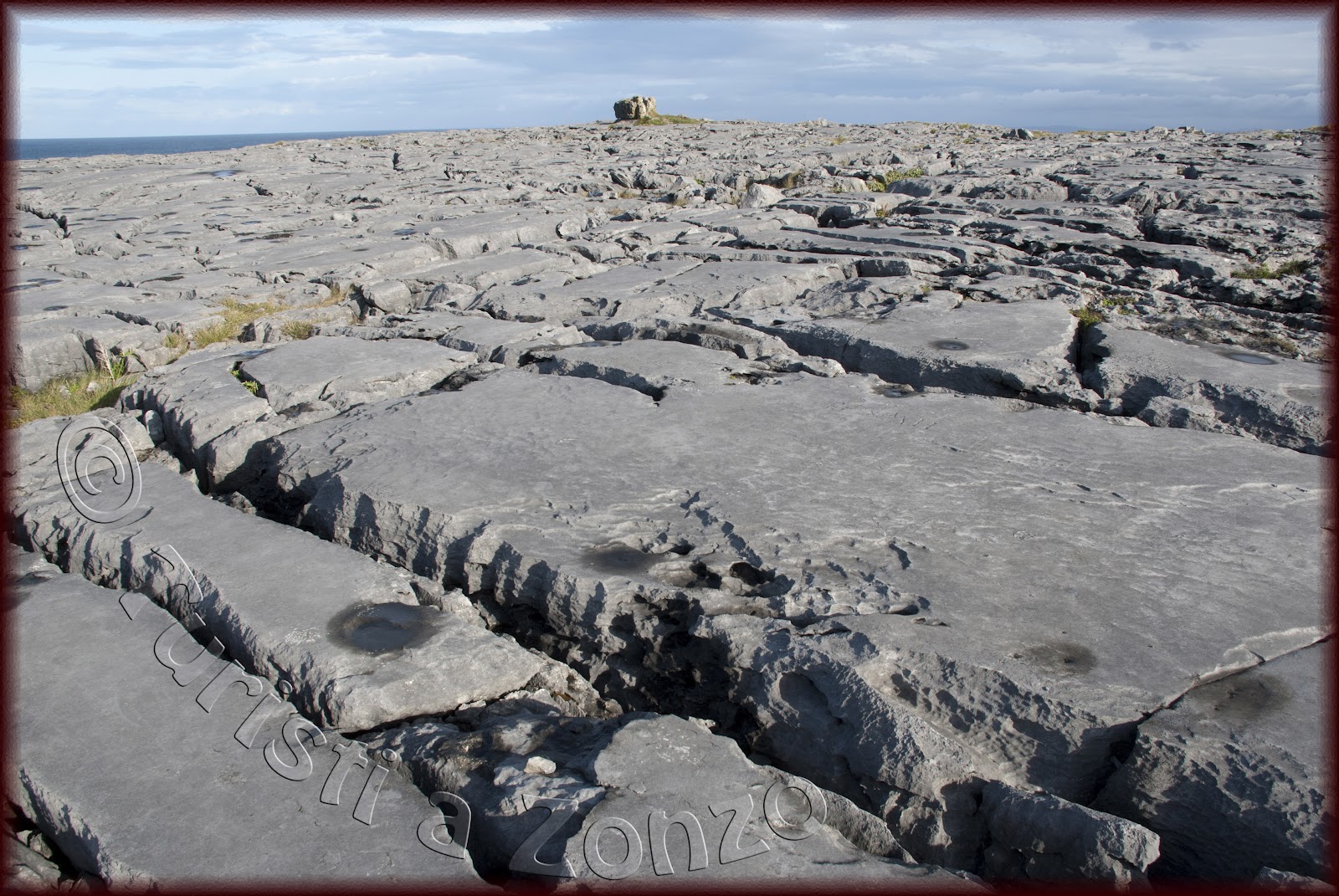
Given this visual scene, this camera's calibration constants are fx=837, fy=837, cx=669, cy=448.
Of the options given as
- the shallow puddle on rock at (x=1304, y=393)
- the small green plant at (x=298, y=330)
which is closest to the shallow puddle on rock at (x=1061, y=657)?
the shallow puddle on rock at (x=1304, y=393)

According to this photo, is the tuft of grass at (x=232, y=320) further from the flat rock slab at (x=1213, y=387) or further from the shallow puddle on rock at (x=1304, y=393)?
the shallow puddle on rock at (x=1304, y=393)

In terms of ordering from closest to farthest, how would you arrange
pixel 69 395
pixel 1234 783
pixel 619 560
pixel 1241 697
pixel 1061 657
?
pixel 1234 783, pixel 1241 697, pixel 1061 657, pixel 619 560, pixel 69 395

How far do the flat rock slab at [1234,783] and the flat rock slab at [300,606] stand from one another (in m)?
1.36

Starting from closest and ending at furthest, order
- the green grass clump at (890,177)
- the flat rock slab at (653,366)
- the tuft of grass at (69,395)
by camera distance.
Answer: the flat rock slab at (653,366) < the tuft of grass at (69,395) < the green grass clump at (890,177)

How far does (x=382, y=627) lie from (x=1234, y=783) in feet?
6.16

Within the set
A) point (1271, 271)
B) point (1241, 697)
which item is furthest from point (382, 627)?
point (1271, 271)

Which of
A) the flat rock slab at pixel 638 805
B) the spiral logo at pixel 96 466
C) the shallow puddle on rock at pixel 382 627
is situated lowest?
the flat rock slab at pixel 638 805

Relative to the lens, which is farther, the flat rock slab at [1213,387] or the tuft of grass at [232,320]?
the tuft of grass at [232,320]

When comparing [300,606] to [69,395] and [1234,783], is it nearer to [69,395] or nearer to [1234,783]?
[1234,783]

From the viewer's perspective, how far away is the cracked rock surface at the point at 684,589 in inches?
61.9

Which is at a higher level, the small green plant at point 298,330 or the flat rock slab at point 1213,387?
the small green plant at point 298,330

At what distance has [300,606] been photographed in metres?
2.19

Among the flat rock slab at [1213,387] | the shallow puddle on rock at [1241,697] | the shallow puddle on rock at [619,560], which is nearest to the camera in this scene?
the shallow puddle on rock at [1241,697]

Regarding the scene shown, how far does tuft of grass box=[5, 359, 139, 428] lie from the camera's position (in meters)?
4.05
